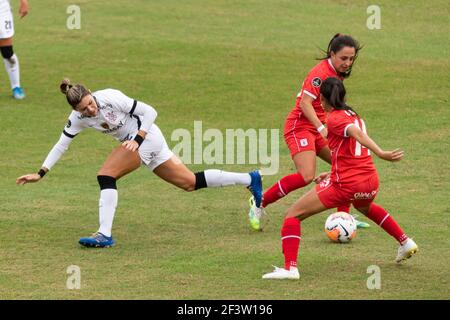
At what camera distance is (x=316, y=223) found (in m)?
12.5

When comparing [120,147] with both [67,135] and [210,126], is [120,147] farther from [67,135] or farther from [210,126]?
[210,126]

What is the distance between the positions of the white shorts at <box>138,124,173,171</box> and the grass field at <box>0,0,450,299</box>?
924 mm

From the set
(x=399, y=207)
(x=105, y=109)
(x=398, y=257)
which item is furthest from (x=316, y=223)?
(x=105, y=109)

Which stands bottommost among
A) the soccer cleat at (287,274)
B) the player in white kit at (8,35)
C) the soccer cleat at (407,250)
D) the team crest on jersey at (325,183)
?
the soccer cleat at (287,274)

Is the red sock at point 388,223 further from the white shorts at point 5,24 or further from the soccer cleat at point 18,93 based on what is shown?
the soccer cleat at point 18,93

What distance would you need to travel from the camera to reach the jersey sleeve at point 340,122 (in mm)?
9734

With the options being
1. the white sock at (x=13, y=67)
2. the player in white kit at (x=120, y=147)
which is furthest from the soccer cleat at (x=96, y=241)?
the white sock at (x=13, y=67)

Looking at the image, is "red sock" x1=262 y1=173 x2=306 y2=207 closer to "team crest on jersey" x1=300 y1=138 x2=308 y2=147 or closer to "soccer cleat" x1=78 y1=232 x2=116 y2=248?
"team crest on jersey" x1=300 y1=138 x2=308 y2=147

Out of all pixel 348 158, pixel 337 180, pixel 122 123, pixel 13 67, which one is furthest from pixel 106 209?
pixel 13 67

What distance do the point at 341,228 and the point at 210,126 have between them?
22.6 feet

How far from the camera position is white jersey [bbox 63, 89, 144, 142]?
37.1 ft

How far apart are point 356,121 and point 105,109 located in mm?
3051

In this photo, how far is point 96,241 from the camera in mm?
11234

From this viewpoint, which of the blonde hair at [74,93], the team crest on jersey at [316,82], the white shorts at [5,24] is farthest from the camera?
the white shorts at [5,24]
